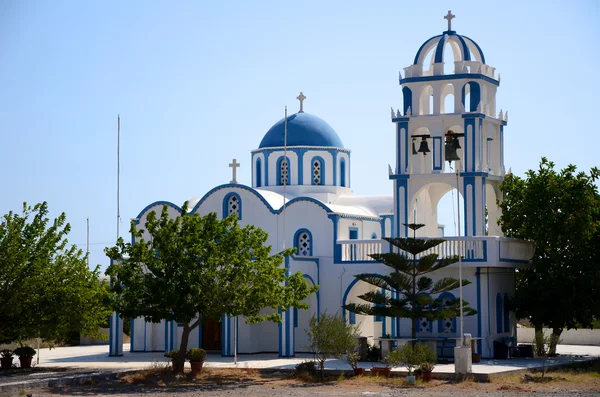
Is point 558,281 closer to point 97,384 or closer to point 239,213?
point 239,213

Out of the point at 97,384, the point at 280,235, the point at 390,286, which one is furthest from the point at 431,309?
the point at 97,384

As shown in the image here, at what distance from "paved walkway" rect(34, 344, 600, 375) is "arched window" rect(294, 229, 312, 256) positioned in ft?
11.7

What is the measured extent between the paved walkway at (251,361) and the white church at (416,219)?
0.78 m

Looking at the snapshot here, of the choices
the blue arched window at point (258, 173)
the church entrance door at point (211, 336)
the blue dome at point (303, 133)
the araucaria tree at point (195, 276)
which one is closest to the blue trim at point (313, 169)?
the blue dome at point (303, 133)

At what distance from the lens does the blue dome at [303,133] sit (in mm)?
41250

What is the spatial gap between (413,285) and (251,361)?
17.8 ft

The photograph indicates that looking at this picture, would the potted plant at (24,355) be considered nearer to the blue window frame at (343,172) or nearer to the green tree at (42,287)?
the green tree at (42,287)

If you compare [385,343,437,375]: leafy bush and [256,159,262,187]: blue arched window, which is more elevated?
[256,159,262,187]: blue arched window

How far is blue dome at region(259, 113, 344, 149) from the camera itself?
41250mm

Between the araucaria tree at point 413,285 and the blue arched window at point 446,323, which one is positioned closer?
the araucaria tree at point 413,285

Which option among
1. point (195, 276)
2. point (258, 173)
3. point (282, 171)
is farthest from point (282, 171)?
point (195, 276)

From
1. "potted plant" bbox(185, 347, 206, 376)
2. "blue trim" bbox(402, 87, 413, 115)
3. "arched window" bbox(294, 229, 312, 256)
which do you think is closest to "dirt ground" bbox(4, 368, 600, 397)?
"potted plant" bbox(185, 347, 206, 376)

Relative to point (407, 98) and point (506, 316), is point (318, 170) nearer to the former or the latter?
point (407, 98)

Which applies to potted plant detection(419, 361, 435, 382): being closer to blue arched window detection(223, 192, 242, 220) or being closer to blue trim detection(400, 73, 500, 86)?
blue trim detection(400, 73, 500, 86)
